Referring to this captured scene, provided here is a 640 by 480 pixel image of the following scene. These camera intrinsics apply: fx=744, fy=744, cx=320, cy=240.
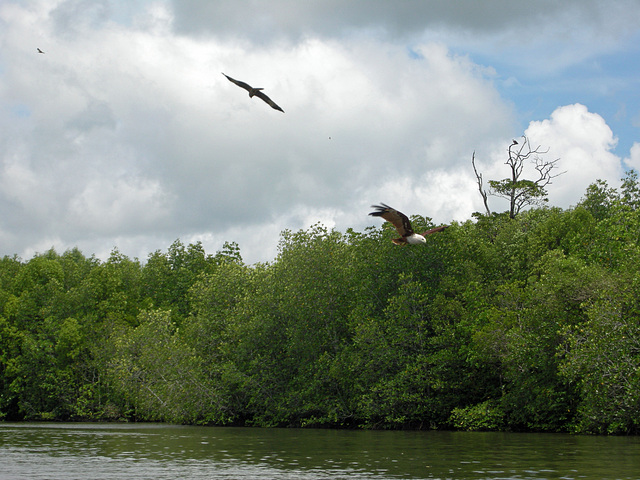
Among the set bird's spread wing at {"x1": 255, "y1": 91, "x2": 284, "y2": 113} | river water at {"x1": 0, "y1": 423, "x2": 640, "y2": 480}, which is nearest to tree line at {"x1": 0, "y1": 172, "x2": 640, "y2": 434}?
river water at {"x1": 0, "y1": 423, "x2": 640, "y2": 480}

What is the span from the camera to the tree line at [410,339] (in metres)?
37.3

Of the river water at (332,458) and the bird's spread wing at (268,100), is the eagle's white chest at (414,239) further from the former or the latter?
the bird's spread wing at (268,100)

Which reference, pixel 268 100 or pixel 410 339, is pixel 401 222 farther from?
pixel 410 339

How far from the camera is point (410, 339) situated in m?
46.0

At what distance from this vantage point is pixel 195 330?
58.3 meters

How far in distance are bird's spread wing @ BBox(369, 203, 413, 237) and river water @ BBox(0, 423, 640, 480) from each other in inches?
322

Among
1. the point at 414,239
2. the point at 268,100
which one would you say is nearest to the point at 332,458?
the point at 414,239

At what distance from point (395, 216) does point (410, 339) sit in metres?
21.0

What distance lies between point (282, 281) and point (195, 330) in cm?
894

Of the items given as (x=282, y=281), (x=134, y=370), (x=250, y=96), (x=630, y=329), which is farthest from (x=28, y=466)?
(x=134, y=370)

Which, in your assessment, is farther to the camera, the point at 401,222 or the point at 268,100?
the point at 401,222

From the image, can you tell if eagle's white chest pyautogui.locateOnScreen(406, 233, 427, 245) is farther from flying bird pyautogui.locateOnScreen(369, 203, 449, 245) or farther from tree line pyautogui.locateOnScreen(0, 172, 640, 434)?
tree line pyautogui.locateOnScreen(0, 172, 640, 434)

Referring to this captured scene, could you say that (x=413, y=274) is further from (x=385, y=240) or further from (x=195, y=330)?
(x=195, y=330)

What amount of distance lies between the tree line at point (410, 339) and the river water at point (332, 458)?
14.0ft
